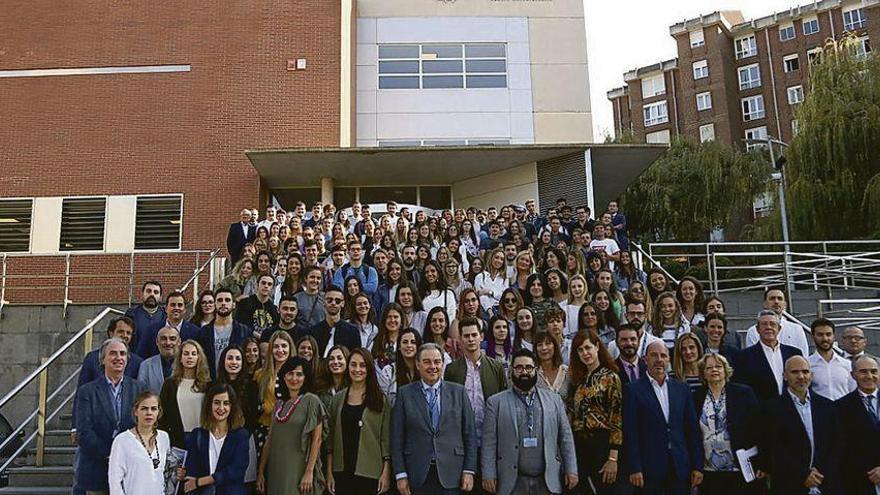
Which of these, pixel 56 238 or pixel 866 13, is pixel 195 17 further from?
pixel 866 13

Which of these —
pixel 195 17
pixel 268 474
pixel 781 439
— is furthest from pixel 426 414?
pixel 195 17

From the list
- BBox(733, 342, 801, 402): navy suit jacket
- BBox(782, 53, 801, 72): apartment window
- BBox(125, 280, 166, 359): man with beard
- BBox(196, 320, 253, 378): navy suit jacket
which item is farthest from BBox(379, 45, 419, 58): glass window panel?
BBox(782, 53, 801, 72): apartment window

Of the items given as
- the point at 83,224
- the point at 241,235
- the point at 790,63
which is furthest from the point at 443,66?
the point at 790,63

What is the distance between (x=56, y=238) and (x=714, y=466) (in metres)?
16.0

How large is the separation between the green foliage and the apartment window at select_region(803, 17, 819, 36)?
31.5 m

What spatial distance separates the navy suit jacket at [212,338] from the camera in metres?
6.41

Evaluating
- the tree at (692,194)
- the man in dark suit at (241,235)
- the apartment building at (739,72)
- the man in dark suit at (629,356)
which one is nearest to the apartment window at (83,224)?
the man in dark suit at (241,235)

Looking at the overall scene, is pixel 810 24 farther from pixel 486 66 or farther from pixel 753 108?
pixel 486 66

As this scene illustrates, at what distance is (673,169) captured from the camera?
25.9 m

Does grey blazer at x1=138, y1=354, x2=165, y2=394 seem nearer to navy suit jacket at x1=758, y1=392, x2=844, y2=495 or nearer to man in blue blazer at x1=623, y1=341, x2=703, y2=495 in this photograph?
man in blue blazer at x1=623, y1=341, x2=703, y2=495

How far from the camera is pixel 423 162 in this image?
15.7 metres

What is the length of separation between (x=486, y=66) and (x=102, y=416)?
1599 centimetres

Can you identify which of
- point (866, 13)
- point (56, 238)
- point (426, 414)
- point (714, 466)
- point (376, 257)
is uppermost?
point (866, 13)

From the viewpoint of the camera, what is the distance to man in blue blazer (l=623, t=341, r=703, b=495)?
16.7ft
